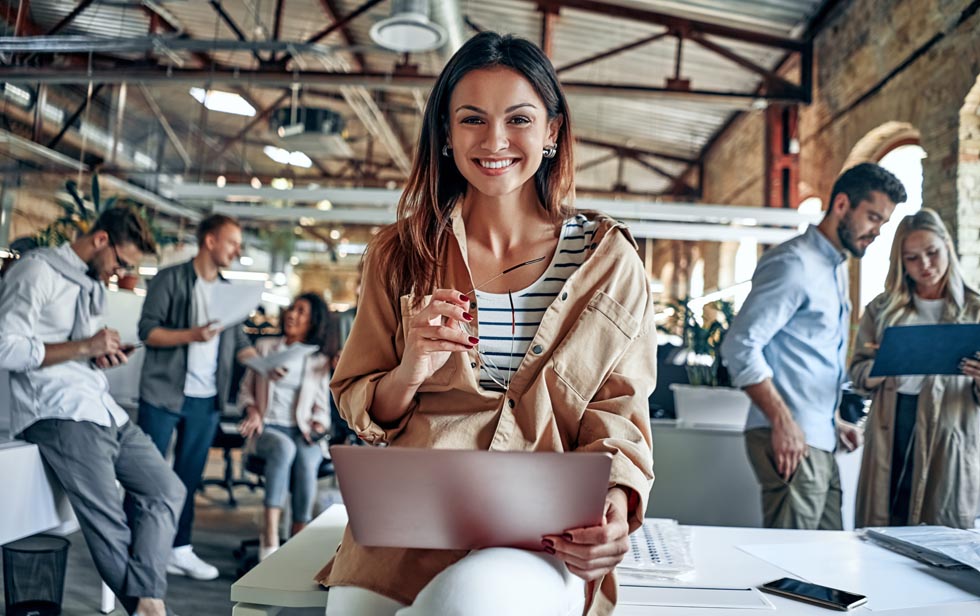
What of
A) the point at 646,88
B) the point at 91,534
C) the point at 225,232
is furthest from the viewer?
the point at 646,88

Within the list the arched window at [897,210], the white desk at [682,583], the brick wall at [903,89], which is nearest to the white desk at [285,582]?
the white desk at [682,583]

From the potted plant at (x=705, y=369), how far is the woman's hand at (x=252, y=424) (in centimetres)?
225

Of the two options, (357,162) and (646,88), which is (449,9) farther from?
(357,162)

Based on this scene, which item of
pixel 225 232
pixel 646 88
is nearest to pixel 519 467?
pixel 225 232

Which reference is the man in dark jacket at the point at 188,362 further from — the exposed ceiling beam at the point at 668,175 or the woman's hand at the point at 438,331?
the exposed ceiling beam at the point at 668,175

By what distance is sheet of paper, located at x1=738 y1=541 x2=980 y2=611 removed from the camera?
4.23ft

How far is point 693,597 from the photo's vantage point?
4.09 ft

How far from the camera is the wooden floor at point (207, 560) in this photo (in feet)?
11.0

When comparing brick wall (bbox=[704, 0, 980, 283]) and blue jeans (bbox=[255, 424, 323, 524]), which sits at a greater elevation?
brick wall (bbox=[704, 0, 980, 283])

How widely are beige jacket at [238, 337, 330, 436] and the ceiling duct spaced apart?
157 inches

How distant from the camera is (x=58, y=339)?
115 inches

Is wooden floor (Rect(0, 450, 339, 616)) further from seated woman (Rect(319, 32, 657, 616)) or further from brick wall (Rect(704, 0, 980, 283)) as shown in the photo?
brick wall (Rect(704, 0, 980, 283))

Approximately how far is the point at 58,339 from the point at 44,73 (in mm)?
2619

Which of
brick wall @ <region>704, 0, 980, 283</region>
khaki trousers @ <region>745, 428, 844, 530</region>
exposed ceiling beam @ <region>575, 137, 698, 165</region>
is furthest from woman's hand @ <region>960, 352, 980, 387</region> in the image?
exposed ceiling beam @ <region>575, 137, 698, 165</region>
